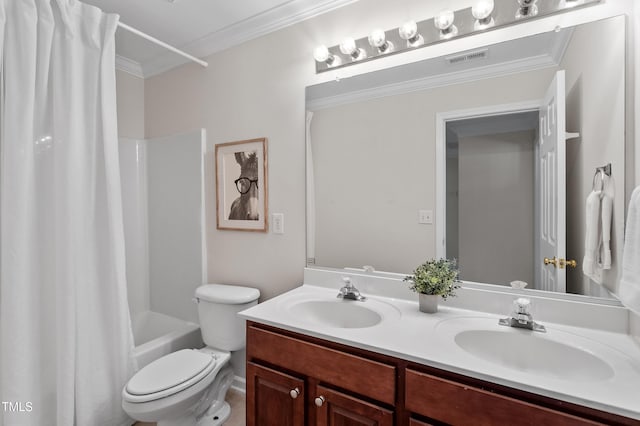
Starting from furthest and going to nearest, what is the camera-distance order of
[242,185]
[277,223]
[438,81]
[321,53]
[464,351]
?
[242,185]
[277,223]
[321,53]
[438,81]
[464,351]

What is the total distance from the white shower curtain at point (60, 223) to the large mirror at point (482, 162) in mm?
1103

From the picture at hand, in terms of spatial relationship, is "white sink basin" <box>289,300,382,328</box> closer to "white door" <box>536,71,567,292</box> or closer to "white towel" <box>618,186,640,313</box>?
"white door" <box>536,71,567,292</box>

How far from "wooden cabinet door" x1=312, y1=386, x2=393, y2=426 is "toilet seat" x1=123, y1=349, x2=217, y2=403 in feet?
2.41

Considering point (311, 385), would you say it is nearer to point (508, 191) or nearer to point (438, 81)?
point (508, 191)

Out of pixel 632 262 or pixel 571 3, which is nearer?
pixel 632 262

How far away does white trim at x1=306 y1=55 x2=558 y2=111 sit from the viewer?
130 cm

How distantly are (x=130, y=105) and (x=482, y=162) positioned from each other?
264 cm

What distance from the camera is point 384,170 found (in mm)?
1620

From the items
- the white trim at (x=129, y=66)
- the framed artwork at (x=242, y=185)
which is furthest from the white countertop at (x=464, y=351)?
the white trim at (x=129, y=66)

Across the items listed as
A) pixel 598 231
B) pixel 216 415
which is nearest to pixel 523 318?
pixel 598 231

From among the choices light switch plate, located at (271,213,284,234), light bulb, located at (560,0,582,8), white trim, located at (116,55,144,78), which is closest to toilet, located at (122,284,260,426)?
light switch plate, located at (271,213,284,234)

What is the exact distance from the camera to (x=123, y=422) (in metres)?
1.78

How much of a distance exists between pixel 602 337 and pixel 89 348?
2.23 meters

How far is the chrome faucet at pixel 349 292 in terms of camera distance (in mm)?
1573
